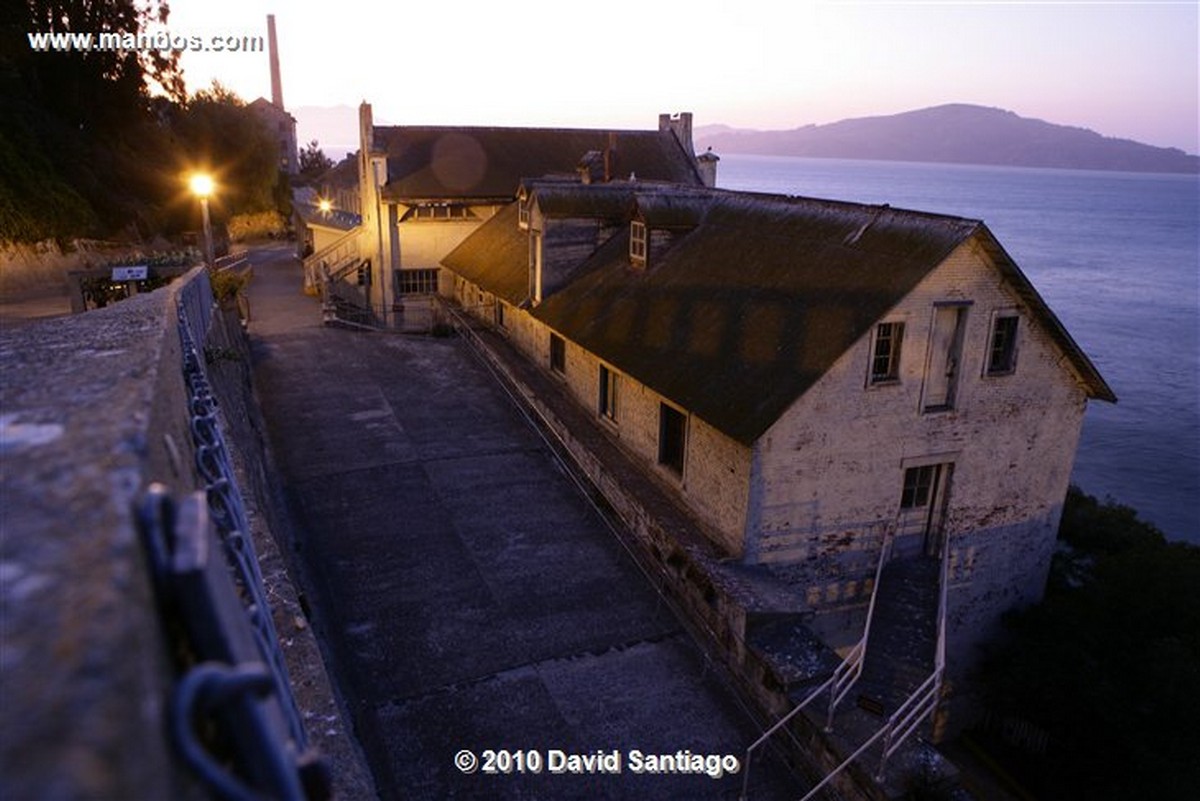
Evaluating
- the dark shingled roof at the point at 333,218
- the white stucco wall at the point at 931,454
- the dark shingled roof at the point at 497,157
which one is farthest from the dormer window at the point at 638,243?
the dark shingled roof at the point at 333,218

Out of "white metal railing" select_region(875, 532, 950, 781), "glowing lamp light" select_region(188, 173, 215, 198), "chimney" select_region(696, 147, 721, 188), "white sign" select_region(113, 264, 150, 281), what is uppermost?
"chimney" select_region(696, 147, 721, 188)

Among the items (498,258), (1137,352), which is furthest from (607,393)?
(1137,352)

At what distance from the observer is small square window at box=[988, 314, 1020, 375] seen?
15000mm

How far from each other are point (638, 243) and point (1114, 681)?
14.8m

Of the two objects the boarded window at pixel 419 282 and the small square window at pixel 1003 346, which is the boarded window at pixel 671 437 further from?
the boarded window at pixel 419 282

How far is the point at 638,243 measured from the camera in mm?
21266

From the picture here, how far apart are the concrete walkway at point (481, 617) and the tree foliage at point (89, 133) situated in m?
16.3

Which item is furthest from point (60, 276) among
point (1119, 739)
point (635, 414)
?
point (1119, 739)

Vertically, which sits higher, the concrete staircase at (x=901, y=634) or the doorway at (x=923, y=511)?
the doorway at (x=923, y=511)

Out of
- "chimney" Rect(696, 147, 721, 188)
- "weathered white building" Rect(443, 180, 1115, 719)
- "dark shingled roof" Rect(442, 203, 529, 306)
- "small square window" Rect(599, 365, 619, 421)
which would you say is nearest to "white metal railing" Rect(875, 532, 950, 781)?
"weathered white building" Rect(443, 180, 1115, 719)

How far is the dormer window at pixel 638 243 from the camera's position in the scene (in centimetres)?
2094

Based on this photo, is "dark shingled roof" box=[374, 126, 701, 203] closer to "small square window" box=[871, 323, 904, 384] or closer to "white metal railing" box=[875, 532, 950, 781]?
"small square window" box=[871, 323, 904, 384]

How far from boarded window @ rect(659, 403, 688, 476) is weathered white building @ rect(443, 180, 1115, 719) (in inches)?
1.7

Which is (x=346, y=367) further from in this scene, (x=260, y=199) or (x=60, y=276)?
(x=260, y=199)
